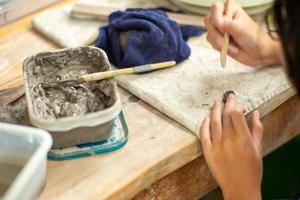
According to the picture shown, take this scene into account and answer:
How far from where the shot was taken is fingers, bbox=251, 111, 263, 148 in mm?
888

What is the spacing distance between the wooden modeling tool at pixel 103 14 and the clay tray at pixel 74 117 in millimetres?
224

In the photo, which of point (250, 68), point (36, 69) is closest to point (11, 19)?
point (36, 69)

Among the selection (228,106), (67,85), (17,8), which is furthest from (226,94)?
(17,8)

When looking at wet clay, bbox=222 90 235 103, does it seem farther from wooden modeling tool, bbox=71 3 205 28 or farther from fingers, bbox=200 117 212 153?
wooden modeling tool, bbox=71 3 205 28

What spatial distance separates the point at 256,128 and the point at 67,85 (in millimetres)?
343

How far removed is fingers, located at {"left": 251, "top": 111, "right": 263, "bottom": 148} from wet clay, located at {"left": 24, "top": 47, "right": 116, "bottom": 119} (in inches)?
10.4

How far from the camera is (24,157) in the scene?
76cm

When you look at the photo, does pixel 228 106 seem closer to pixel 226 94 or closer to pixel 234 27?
pixel 226 94

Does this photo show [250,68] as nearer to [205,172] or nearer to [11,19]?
[205,172]

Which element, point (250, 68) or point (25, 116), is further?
point (250, 68)

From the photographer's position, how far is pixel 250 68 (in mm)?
985

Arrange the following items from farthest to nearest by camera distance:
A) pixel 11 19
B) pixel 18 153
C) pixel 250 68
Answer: pixel 11 19 → pixel 250 68 → pixel 18 153

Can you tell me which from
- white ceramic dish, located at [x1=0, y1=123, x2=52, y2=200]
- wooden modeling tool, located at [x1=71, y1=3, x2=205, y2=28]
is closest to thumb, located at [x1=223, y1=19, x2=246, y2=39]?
wooden modeling tool, located at [x1=71, y1=3, x2=205, y2=28]

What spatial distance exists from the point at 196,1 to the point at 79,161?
0.47 m
